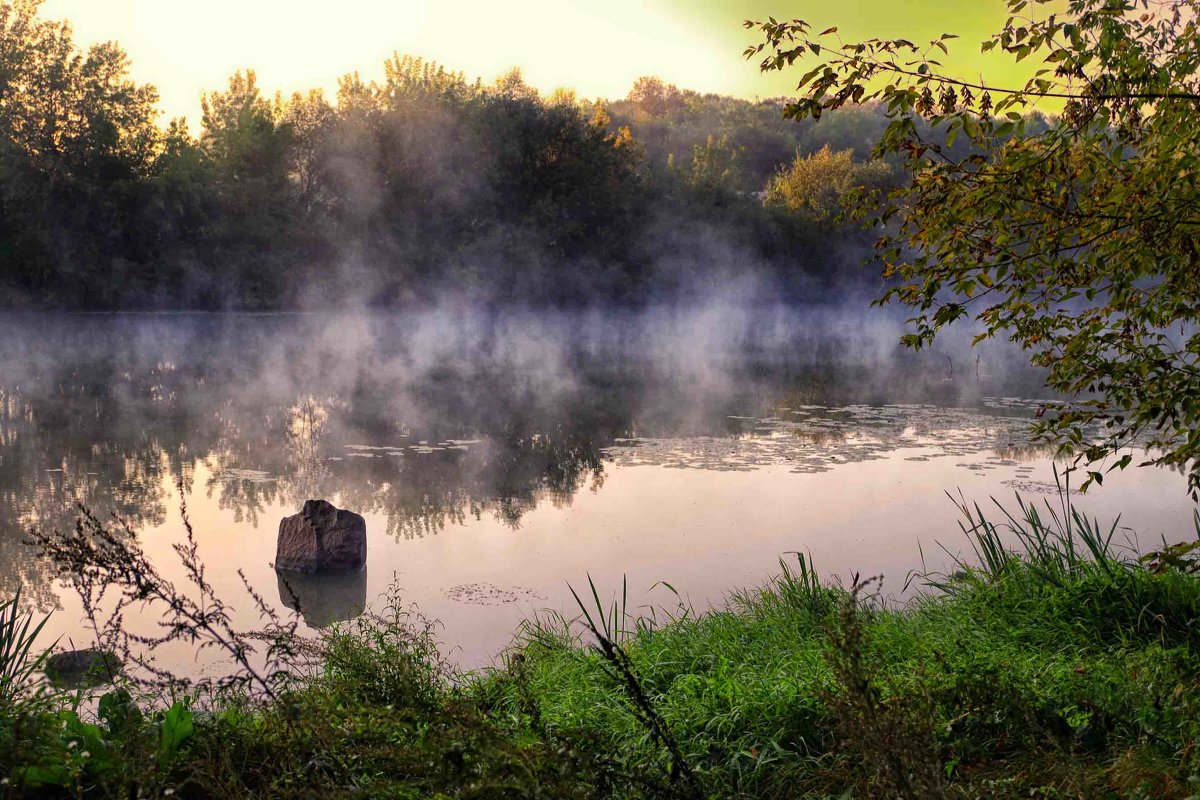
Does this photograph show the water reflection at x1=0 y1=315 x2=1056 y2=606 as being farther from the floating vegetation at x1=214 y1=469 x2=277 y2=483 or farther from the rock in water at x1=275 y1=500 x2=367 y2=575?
the rock in water at x1=275 y1=500 x2=367 y2=575

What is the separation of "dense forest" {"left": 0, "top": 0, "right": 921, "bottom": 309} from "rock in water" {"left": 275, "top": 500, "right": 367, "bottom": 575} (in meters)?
27.2

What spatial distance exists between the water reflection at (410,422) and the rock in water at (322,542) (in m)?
0.25

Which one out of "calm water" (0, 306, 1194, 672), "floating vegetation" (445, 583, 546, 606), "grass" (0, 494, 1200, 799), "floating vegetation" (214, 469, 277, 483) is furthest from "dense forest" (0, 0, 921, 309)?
"grass" (0, 494, 1200, 799)

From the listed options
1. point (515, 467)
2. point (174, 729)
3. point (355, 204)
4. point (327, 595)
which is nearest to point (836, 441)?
point (515, 467)

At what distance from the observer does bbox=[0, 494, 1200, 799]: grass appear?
2.49 meters

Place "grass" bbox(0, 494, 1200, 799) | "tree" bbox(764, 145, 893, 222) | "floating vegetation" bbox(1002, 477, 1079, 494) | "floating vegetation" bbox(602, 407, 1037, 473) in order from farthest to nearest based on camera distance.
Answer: "tree" bbox(764, 145, 893, 222) → "floating vegetation" bbox(602, 407, 1037, 473) → "floating vegetation" bbox(1002, 477, 1079, 494) → "grass" bbox(0, 494, 1200, 799)

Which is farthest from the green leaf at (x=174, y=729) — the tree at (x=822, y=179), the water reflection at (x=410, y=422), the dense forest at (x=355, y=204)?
the tree at (x=822, y=179)

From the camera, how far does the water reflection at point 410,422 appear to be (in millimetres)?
9922

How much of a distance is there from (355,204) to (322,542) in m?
30.9

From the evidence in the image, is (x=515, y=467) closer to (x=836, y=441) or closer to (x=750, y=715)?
(x=836, y=441)

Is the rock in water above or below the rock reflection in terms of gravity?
above

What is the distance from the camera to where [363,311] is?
36.8 meters

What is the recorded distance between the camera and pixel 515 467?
11.6 m

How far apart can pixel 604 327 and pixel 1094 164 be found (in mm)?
31632
